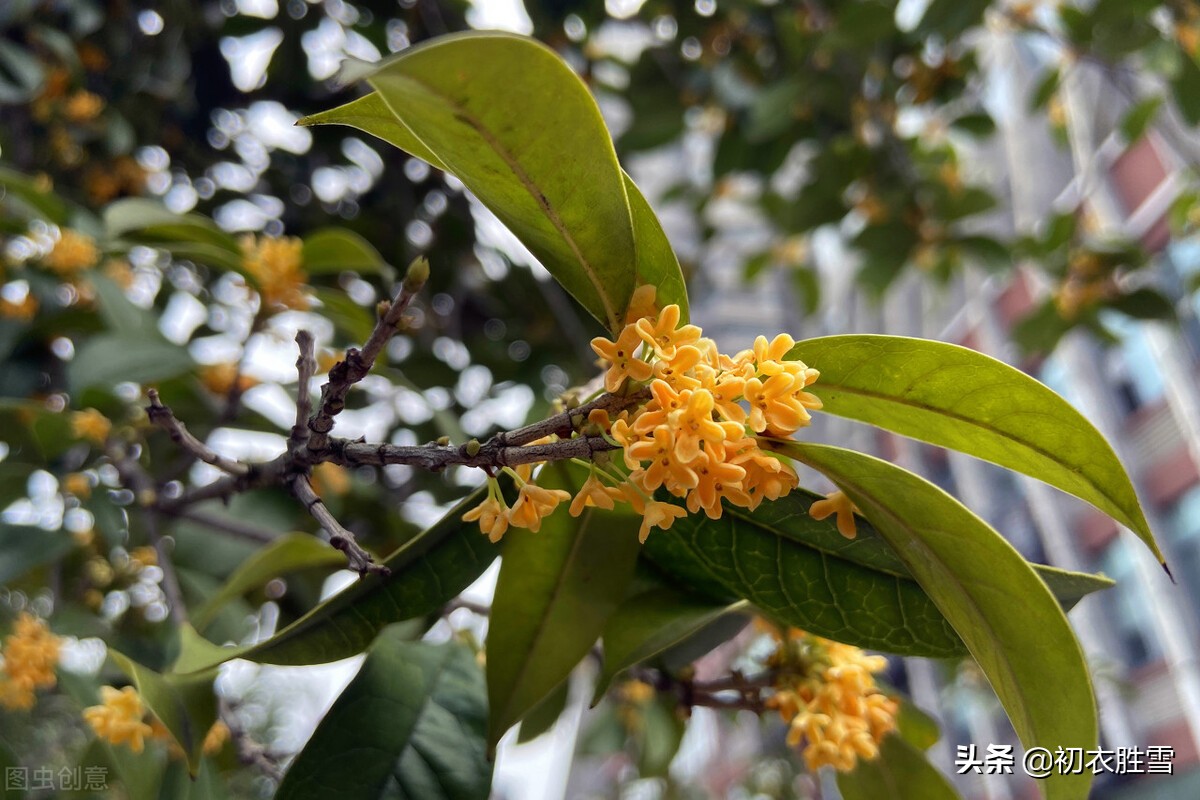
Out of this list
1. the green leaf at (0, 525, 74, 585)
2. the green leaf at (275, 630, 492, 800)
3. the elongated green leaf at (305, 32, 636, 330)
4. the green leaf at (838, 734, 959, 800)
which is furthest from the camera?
the green leaf at (0, 525, 74, 585)

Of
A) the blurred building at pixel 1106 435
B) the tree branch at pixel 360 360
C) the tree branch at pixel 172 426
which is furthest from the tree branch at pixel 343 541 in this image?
the blurred building at pixel 1106 435

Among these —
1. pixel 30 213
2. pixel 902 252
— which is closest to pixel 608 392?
pixel 30 213

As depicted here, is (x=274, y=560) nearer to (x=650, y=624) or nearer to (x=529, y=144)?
(x=650, y=624)

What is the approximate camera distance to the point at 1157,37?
2102 millimetres

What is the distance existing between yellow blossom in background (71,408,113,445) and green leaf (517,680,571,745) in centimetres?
82

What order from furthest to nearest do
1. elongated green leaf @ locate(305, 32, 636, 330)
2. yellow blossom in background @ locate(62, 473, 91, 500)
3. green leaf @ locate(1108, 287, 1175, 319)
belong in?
green leaf @ locate(1108, 287, 1175, 319) < yellow blossom in background @ locate(62, 473, 91, 500) < elongated green leaf @ locate(305, 32, 636, 330)

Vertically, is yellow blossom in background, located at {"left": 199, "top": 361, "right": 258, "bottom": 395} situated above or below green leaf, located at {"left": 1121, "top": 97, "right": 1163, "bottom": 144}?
below

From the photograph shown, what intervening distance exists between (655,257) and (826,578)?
29 cm

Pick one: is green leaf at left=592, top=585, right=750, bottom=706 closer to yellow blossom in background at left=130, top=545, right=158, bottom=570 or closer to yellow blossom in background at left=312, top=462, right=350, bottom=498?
yellow blossom in background at left=312, top=462, right=350, bottom=498

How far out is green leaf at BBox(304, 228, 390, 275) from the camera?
1.18m

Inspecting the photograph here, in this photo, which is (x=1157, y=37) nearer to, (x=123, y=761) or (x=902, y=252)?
(x=902, y=252)

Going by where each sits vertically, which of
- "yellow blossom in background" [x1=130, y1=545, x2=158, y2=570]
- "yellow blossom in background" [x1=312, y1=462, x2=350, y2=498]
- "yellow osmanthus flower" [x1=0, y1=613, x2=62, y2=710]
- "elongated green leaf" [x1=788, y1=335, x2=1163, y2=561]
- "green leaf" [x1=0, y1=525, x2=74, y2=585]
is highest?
"elongated green leaf" [x1=788, y1=335, x2=1163, y2=561]

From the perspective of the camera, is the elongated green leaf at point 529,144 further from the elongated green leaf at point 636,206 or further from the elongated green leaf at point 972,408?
the elongated green leaf at point 972,408

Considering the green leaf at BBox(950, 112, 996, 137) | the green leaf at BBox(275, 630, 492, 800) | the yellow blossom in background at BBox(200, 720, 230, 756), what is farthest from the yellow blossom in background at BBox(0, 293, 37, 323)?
the green leaf at BBox(950, 112, 996, 137)
